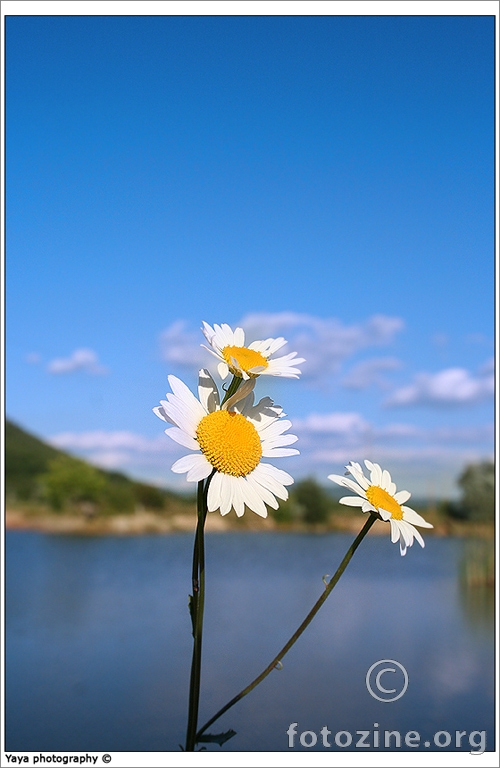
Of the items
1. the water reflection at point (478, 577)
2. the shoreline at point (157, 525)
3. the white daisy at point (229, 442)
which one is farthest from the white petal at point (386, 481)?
the water reflection at point (478, 577)

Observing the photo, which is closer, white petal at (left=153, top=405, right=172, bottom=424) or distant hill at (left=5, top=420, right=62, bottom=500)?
white petal at (left=153, top=405, right=172, bottom=424)

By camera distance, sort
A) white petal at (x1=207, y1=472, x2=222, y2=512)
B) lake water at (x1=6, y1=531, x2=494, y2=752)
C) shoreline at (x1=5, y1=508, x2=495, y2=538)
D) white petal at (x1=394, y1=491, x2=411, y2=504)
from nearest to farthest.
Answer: white petal at (x1=207, y1=472, x2=222, y2=512), white petal at (x1=394, y1=491, x2=411, y2=504), lake water at (x1=6, y1=531, x2=494, y2=752), shoreline at (x1=5, y1=508, x2=495, y2=538)

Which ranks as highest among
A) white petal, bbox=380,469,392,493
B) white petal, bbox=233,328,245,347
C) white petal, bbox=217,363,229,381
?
white petal, bbox=233,328,245,347

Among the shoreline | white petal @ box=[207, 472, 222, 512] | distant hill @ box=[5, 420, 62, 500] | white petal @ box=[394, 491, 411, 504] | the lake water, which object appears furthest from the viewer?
distant hill @ box=[5, 420, 62, 500]

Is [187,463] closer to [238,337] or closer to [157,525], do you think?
[238,337]

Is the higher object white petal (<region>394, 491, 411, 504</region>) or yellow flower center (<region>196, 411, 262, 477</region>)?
yellow flower center (<region>196, 411, 262, 477</region>)

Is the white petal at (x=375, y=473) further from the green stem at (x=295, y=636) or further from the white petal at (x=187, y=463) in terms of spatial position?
the white petal at (x=187, y=463)

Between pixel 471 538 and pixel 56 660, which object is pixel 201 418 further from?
pixel 471 538

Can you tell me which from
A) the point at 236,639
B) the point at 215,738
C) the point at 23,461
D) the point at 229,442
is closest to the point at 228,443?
the point at 229,442

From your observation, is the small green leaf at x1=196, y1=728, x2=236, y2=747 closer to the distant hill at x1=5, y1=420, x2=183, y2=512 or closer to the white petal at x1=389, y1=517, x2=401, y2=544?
the white petal at x1=389, y1=517, x2=401, y2=544

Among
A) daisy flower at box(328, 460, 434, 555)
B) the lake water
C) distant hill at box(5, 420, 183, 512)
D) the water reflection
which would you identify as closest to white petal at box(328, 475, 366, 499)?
daisy flower at box(328, 460, 434, 555)
